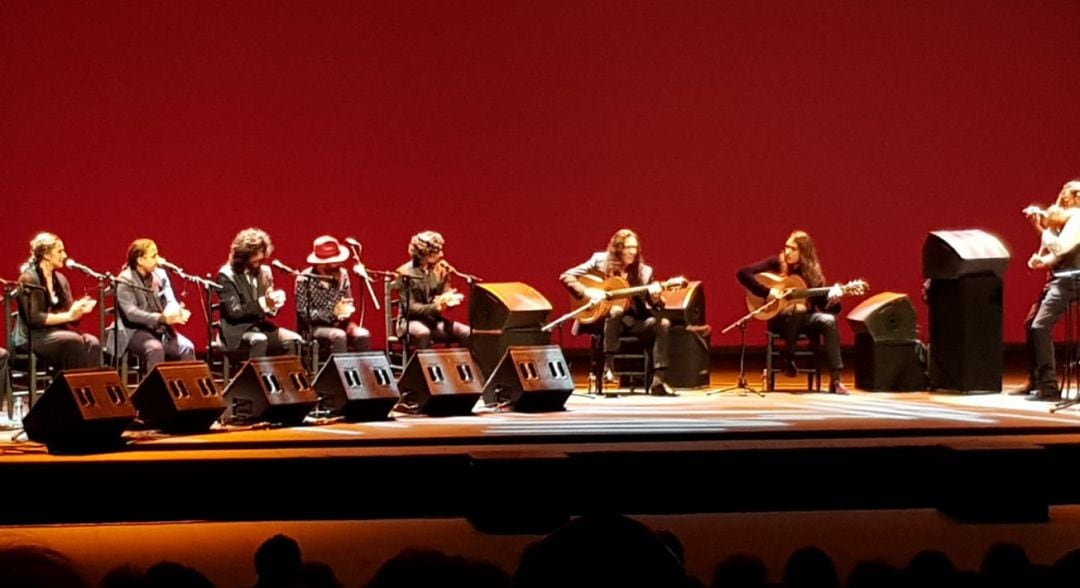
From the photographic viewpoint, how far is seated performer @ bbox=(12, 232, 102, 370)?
6.80 metres

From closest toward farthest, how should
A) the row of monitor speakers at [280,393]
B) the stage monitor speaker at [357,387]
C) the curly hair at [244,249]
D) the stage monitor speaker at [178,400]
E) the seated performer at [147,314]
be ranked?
the row of monitor speakers at [280,393] < the stage monitor speaker at [178,400] < the stage monitor speaker at [357,387] < the seated performer at [147,314] < the curly hair at [244,249]

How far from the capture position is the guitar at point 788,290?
8266mm

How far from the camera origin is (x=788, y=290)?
27.2 feet

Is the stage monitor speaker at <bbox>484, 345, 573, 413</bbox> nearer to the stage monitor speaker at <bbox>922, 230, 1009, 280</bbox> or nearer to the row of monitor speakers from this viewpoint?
the row of monitor speakers

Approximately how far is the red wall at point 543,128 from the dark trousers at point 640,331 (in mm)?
2056

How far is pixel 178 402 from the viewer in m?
5.71

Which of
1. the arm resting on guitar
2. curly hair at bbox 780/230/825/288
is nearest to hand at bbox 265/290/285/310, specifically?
the arm resting on guitar

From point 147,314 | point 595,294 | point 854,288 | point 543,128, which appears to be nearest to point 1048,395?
point 854,288

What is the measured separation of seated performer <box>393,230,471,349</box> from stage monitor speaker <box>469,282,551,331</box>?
124mm

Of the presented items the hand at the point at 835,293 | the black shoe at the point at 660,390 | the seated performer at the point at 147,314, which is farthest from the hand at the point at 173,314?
the hand at the point at 835,293

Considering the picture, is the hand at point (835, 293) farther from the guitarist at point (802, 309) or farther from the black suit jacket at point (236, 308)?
the black suit jacket at point (236, 308)

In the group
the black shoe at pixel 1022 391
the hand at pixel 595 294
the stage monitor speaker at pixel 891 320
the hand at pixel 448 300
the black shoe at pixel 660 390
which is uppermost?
the hand at pixel 595 294

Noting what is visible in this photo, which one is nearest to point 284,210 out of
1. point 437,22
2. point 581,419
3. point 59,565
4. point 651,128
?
point 437,22

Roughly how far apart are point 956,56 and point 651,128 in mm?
2411
